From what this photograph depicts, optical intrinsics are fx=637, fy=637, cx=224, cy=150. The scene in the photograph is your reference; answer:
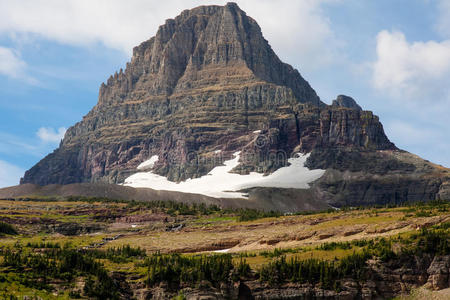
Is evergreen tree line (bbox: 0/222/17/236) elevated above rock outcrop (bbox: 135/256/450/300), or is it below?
above

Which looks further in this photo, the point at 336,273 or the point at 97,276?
the point at 336,273

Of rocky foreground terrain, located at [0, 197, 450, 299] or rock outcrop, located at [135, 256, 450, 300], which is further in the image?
rock outcrop, located at [135, 256, 450, 300]

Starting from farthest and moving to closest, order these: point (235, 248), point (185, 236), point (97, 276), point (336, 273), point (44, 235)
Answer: point (44, 235) → point (185, 236) → point (235, 248) → point (336, 273) → point (97, 276)

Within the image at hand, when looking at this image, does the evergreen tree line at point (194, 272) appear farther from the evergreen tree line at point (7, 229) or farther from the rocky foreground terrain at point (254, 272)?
the evergreen tree line at point (7, 229)

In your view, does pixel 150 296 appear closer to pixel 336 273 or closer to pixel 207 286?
pixel 207 286

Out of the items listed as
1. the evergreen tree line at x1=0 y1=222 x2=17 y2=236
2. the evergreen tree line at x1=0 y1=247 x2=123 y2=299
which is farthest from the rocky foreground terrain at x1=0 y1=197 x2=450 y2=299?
the evergreen tree line at x1=0 y1=222 x2=17 y2=236

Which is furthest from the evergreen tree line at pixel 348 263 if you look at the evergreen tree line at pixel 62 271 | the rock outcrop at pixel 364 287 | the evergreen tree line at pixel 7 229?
the evergreen tree line at pixel 7 229

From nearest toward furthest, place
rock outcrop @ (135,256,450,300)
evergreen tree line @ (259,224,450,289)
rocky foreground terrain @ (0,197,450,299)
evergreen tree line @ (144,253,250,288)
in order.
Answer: rocky foreground terrain @ (0,197,450,299), rock outcrop @ (135,256,450,300), evergreen tree line @ (144,253,250,288), evergreen tree line @ (259,224,450,289)

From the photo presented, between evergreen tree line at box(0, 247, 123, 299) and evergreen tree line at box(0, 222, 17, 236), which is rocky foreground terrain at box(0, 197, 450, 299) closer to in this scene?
evergreen tree line at box(0, 247, 123, 299)

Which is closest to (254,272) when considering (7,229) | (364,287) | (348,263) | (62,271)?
(348,263)

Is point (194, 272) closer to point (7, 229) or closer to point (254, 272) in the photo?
point (254, 272)

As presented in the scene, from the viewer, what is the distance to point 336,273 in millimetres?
96812

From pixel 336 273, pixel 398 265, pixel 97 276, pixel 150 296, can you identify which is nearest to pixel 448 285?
pixel 398 265

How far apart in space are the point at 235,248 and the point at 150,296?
5277cm
